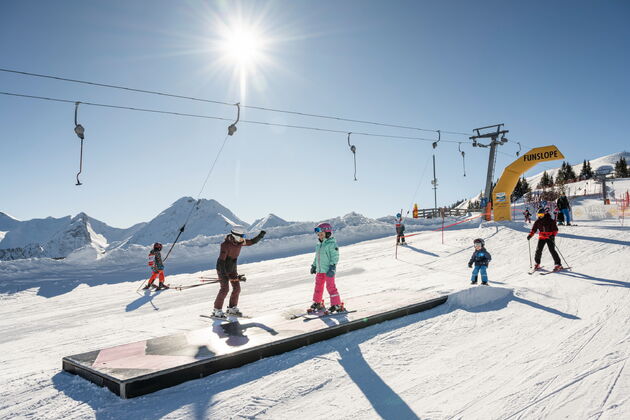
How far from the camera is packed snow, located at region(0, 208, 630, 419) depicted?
3893 mm

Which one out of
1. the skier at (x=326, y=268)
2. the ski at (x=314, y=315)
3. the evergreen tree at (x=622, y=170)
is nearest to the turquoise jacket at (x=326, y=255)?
the skier at (x=326, y=268)

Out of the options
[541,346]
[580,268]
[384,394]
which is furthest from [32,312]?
[580,268]

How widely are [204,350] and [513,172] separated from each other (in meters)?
20.7

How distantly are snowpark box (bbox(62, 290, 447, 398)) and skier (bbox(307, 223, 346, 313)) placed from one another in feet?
1.41

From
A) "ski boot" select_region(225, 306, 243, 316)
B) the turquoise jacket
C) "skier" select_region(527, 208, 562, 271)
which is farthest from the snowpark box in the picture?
"skier" select_region(527, 208, 562, 271)

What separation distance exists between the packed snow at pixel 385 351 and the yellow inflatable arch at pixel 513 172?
24.0 feet

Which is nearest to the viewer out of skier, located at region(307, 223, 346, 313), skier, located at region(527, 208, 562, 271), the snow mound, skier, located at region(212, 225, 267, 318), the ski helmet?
skier, located at region(307, 223, 346, 313)

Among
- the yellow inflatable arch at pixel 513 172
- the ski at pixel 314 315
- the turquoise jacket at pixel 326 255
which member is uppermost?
the yellow inflatable arch at pixel 513 172

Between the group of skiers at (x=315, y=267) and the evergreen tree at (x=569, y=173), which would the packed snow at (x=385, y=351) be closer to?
the group of skiers at (x=315, y=267)

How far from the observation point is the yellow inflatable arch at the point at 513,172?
65.0ft

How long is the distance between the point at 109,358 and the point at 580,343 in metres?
6.52

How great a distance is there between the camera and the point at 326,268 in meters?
7.35

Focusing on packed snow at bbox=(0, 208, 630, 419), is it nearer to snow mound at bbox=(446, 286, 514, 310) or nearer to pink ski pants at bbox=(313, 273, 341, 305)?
snow mound at bbox=(446, 286, 514, 310)

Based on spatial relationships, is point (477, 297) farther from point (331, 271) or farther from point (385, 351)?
point (385, 351)
